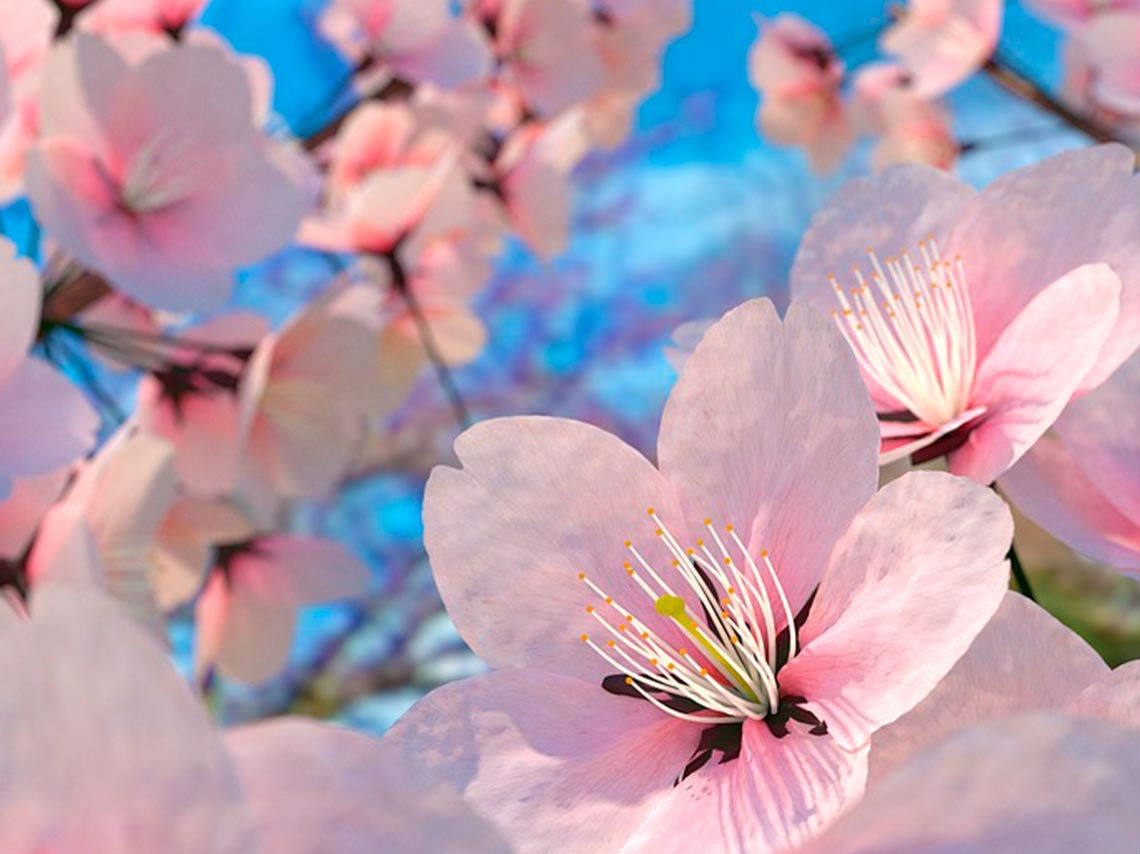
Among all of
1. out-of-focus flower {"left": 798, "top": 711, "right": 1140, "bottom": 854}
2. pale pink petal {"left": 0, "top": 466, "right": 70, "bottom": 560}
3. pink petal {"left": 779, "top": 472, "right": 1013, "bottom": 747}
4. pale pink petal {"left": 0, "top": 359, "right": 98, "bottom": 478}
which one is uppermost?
out-of-focus flower {"left": 798, "top": 711, "right": 1140, "bottom": 854}

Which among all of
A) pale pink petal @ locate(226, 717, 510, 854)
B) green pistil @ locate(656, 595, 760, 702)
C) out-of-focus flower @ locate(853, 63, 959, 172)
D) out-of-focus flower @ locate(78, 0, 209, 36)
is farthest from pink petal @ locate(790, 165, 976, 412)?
out-of-focus flower @ locate(853, 63, 959, 172)

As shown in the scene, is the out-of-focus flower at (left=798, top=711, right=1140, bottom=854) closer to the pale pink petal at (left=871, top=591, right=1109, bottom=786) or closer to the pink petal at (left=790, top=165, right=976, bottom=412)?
the pale pink petal at (left=871, top=591, right=1109, bottom=786)

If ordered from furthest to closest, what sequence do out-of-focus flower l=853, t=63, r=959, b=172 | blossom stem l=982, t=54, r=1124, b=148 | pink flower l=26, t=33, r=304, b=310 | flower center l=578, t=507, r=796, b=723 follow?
out-of-focus flower l=853, t=63, r=959, b=172 → blossom stem l=982, t=54, r=1124, b=148 → pink flower l=26, t=33, r=304, b=310 → flower center l=578, t=507, r=796, b=723

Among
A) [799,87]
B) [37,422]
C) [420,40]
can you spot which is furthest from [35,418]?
[799,87]

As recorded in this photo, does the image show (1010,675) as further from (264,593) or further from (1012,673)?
(264,593)

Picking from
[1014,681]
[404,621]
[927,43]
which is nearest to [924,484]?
[1014,681]

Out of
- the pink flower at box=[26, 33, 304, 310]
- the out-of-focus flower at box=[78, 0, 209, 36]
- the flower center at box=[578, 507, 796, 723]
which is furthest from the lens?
the out-of-focus flower at box=[78, 0, 209, 36]
